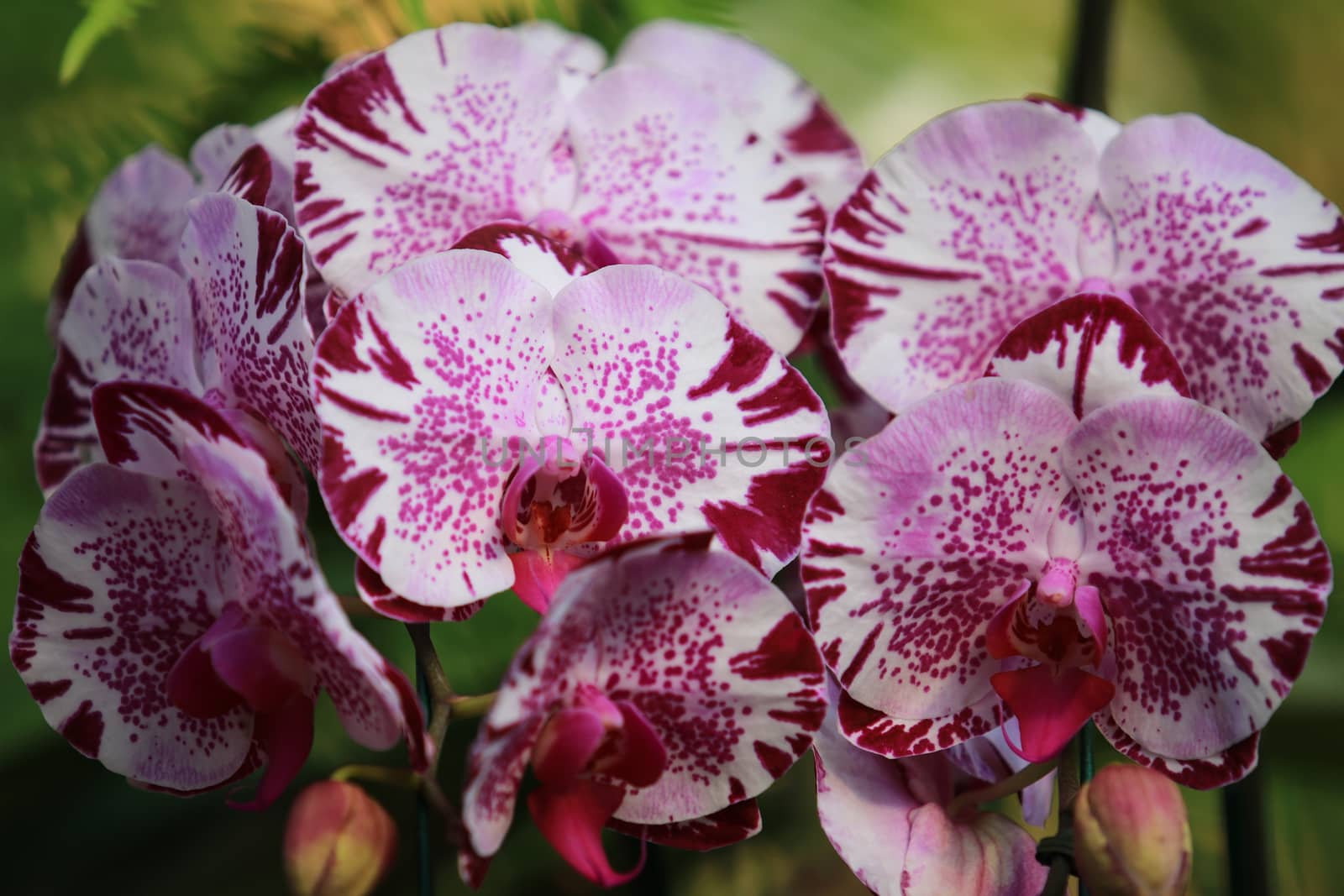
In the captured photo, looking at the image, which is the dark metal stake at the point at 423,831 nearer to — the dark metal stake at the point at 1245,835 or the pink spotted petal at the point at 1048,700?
the pink spotted petal at the point at 1048,700

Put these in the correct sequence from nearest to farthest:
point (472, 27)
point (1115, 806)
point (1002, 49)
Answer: point (1115, 806)
point (472, 27)
point (1002, 49)

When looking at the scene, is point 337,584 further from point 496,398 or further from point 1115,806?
point 1115,806

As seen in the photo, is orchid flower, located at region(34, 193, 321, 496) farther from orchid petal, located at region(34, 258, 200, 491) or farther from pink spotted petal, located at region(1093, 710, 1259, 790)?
pink spotted petal, located at region(1093, 710, 1259, 790)

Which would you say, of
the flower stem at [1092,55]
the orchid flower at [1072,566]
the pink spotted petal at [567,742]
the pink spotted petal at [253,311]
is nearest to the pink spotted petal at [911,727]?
the orchid flower at [1072,566]

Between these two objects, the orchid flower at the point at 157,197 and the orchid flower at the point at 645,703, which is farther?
the orchid flower at the point at 157,197

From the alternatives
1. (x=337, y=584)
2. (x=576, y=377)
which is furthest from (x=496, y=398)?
(x=337, y=584)

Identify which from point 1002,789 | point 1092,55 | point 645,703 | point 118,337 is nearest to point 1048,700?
point 1002,789

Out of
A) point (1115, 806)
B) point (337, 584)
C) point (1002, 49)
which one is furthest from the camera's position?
point (1002, 49)
